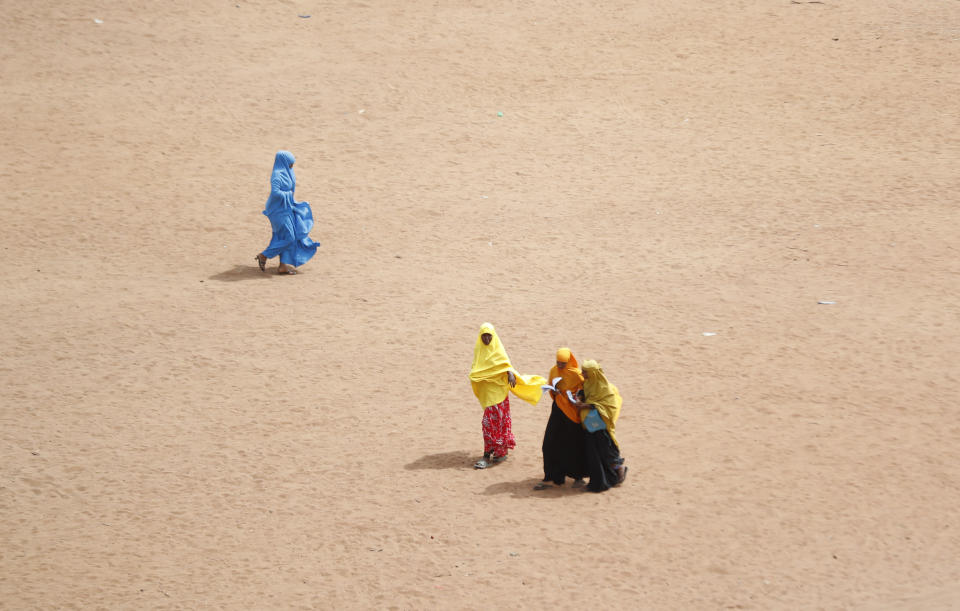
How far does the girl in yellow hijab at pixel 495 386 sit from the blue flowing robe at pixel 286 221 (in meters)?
5.36

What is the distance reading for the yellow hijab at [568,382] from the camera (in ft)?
25.6

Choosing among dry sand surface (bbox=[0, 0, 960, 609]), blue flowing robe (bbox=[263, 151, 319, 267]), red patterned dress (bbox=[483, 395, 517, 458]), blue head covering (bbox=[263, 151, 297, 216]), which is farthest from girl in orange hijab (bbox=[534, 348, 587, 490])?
blue head covering (bbox=[263, 151, 297, 216])

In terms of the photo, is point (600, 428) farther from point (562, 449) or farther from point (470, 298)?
point (470, 298)

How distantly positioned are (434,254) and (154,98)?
26.4 ft

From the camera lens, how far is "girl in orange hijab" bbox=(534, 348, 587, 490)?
7832 millimetres

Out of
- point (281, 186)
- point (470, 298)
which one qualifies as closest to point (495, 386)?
point (470, 298)

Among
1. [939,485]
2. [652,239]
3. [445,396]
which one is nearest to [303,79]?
[652,239]

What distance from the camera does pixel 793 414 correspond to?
29.5ft

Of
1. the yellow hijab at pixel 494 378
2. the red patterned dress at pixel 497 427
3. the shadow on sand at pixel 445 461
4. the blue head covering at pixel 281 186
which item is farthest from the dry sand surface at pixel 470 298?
the blue head covering at pixel 281 186

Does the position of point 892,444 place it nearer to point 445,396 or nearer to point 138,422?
point 445,396

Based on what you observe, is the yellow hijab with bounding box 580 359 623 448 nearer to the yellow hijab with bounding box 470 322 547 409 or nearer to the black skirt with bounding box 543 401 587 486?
the black skirt with bounding box 543 401 587 486

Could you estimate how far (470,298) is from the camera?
39.6 feet

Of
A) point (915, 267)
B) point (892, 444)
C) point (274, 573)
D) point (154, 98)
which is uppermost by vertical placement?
point (154, 98)

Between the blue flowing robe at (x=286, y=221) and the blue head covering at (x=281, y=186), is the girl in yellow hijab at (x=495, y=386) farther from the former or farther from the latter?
the blue head covering at (x=281, y=186)
